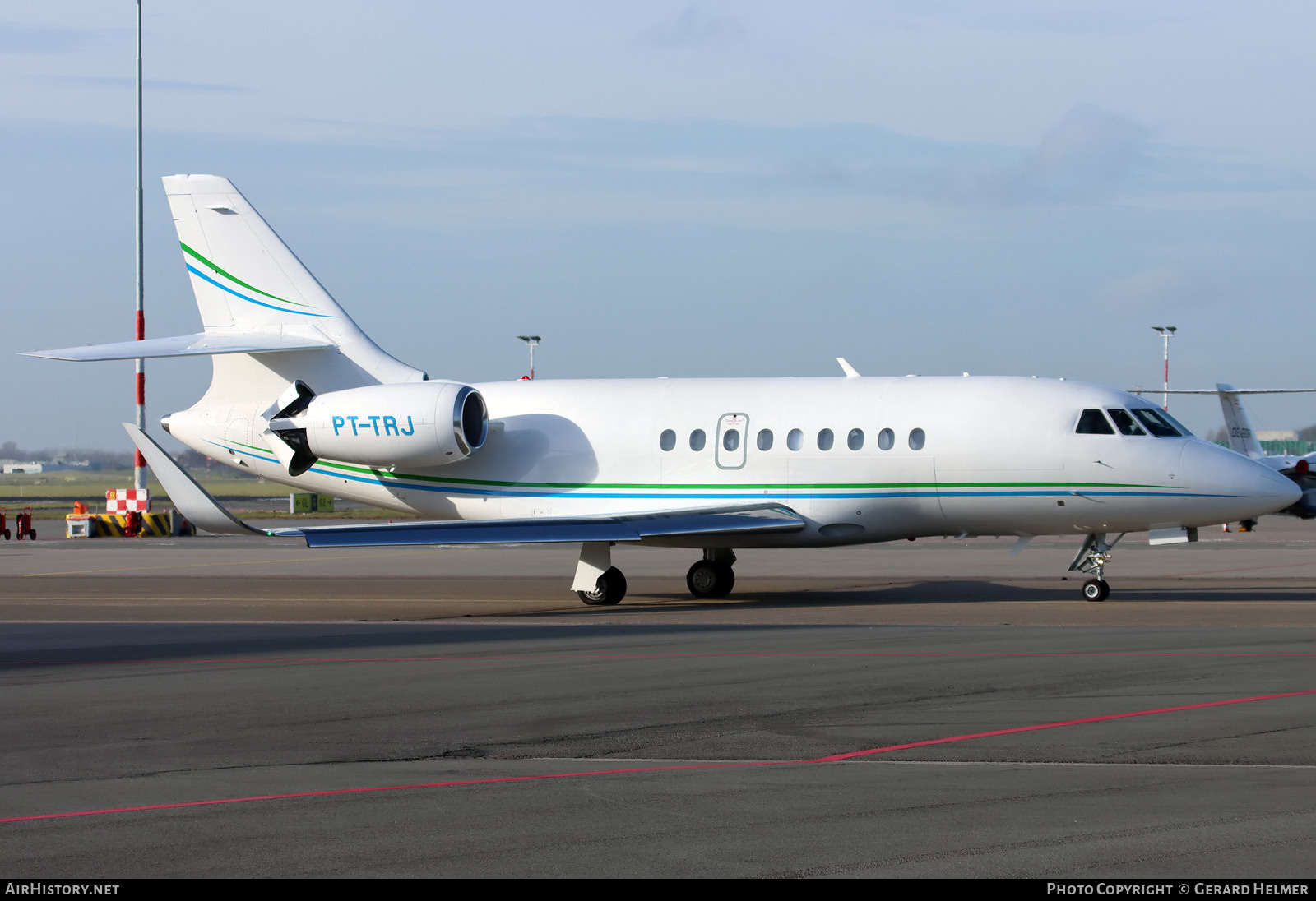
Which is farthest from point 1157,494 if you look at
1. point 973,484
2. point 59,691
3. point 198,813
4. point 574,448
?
point 198,813

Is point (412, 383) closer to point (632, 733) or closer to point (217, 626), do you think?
point (217, 626)

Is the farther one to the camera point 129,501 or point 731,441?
point 129,501

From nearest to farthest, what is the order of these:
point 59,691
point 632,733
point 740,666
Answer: point 632,733
point 59,691
point 740,666

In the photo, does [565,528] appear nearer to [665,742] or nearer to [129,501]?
[665,742]

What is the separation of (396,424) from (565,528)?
4.22 m

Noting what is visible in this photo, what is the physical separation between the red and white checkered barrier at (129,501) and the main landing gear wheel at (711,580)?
26.8 meters

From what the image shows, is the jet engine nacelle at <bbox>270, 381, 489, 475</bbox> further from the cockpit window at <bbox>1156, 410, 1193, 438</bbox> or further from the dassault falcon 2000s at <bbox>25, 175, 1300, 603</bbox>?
the cockpit window at <bbox>1156, 410, 1193, 438</bbox>

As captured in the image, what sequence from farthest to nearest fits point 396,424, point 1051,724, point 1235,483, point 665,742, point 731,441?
point 396,424 → point 731,441 → point 1235,483 → point 1051,724 → point 665,742

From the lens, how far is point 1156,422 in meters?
21.5

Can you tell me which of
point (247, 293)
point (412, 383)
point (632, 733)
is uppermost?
point (247, 293)

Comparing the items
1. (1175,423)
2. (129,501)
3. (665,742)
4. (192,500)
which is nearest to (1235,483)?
(1175,423)

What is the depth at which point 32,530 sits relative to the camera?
155 feet

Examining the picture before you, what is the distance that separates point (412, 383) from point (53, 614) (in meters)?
6.86

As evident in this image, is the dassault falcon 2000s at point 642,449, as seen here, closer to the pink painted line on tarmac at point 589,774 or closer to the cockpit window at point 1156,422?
the cockpit window at point 1156,422
